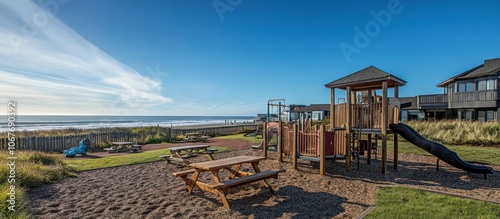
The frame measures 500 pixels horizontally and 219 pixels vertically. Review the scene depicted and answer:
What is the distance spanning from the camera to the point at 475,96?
22.9 metres

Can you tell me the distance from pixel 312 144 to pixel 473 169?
4.57 meters

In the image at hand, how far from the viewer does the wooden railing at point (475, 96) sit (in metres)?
21.5

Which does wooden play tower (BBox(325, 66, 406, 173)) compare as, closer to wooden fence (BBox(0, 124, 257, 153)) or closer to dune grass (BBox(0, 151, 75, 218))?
dune grass (BBox(0, 151, 75, 218))

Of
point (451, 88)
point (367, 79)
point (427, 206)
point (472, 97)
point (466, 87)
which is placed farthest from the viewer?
point (451, 88)

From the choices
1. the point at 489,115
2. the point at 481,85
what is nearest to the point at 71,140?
the point at 481,85

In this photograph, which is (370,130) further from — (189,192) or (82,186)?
(82,186)

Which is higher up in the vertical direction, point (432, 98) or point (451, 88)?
point (451, 88)

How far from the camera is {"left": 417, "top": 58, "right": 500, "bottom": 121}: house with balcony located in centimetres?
2175

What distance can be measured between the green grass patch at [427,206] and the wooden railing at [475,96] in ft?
76.5

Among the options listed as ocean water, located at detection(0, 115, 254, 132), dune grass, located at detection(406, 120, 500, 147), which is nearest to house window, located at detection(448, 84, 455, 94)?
dune grass, located at detection(406, 120, 500, 147)

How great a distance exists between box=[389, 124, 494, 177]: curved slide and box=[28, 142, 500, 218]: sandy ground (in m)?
0.31

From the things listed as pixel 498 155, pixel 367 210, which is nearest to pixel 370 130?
pixel 367 210

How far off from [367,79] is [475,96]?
2205cm

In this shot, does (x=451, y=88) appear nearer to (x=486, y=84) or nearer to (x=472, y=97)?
(x=472, y=97)
